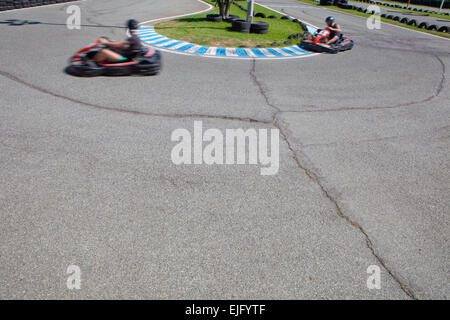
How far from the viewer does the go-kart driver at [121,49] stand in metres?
6.91

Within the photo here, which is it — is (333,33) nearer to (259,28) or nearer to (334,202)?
(259,28)

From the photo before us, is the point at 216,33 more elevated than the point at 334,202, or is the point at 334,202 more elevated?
the point at 216,33

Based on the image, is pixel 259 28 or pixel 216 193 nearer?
pixel 216 193

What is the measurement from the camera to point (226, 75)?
7.87 m

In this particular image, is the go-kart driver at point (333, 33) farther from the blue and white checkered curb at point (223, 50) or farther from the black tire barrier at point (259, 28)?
the black tire barrier at point (259, 28)

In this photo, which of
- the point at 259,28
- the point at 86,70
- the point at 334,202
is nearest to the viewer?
the point at 334,202

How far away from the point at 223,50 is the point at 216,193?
7950 millimetres

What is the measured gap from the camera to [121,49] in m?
7.10

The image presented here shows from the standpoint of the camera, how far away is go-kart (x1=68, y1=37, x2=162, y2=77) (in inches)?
269

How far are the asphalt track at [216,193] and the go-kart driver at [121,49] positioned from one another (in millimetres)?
551

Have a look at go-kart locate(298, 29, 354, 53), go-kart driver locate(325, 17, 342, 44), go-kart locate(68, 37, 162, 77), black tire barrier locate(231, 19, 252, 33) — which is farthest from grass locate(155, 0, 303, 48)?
go-kart locate(68, 37, 162, 77)

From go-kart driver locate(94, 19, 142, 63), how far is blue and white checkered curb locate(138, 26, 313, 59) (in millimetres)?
2997

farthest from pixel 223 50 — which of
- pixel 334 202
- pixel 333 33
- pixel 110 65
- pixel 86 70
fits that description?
pixel 334 202

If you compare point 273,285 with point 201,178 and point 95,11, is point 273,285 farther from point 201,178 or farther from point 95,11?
point 95,11
